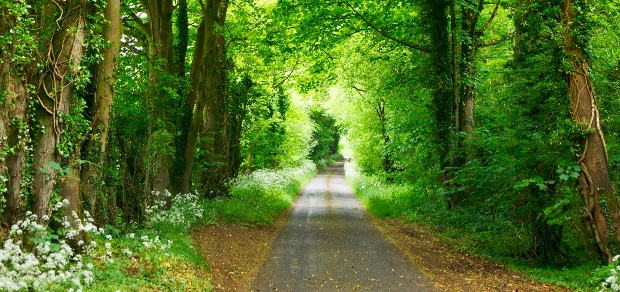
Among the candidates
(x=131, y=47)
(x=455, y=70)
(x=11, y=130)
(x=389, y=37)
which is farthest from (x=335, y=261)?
(x=131, y=47)

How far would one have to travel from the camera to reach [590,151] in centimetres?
871

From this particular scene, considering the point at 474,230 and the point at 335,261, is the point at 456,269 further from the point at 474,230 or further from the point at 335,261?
the point at 474,230

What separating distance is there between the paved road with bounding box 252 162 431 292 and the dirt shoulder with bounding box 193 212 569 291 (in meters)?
0.27

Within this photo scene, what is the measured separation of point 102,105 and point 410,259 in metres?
6.77

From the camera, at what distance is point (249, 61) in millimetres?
20406

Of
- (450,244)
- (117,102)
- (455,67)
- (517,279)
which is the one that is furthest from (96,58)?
(455,67)

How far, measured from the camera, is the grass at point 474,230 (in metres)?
8.33

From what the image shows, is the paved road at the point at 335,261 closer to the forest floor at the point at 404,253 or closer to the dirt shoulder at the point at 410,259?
the forest floor at the point at 404,253

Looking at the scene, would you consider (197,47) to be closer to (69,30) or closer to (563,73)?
(69,30)

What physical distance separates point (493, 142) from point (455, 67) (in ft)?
18.3

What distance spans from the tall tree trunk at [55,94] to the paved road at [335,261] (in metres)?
3.59

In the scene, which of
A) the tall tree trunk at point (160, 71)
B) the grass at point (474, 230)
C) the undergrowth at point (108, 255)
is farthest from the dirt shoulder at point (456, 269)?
the tall tree trunk at point (160, 71)

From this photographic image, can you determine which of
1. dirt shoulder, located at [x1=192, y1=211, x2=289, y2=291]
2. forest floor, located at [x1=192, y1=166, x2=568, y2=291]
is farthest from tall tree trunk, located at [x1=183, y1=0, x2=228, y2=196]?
forest floor, located at [x1=192, y1=166, x2=568, y2=291]

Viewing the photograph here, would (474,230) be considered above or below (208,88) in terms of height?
below
